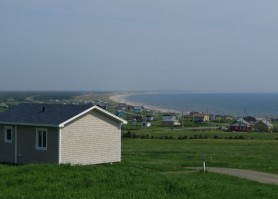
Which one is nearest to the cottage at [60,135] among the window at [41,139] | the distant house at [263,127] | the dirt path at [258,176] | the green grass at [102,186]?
the window at [41,139]

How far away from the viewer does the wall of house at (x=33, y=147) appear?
28298 millimetres

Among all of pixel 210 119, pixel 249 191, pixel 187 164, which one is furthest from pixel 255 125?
pixel 249 191

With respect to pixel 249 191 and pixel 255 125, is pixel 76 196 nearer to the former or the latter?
pixel 249 191

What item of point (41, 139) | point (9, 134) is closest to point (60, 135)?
point (41, 139)

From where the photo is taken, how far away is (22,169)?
19.7m

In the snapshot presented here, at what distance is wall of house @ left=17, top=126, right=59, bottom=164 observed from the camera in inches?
1114

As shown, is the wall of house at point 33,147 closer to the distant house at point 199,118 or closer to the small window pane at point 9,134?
the small window pane at point 9,134

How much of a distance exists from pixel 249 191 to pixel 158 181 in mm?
2984

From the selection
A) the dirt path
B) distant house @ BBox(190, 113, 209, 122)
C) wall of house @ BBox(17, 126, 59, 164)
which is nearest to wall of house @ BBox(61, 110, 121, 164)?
wall of house @ BBox(17, 126, 59, 164)

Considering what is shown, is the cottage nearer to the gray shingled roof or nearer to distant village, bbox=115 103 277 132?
the gray shingled roof

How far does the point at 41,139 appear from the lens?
29141 mm

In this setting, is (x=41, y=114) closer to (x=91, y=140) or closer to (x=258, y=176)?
(x=91, y=140)

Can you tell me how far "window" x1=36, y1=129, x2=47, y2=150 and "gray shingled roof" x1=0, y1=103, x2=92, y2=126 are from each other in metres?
0.46

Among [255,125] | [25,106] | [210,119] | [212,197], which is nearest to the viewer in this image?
[212,197]
